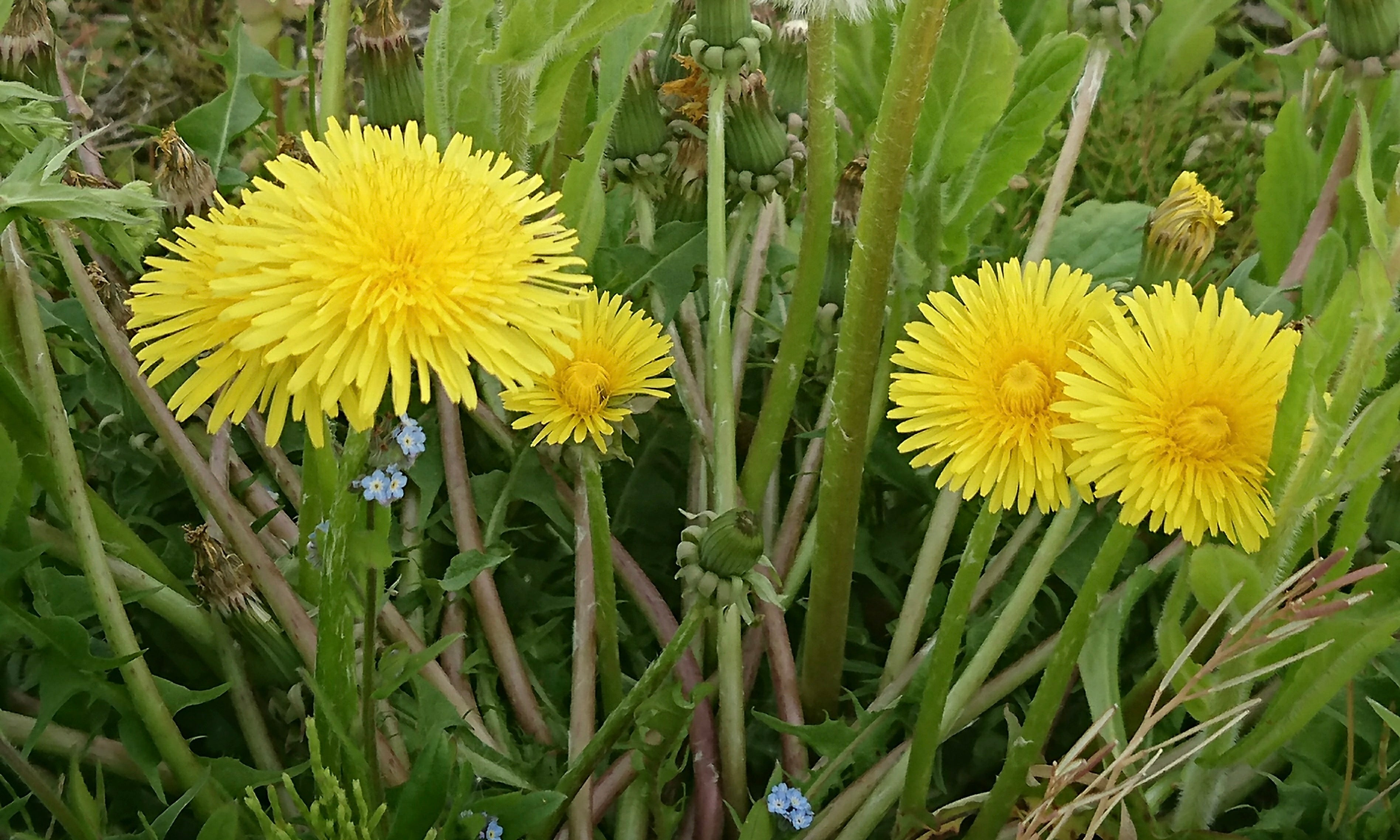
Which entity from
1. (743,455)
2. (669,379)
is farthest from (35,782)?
(743,455)

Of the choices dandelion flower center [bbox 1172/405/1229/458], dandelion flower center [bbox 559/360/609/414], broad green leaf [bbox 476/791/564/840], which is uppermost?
dandelion flower center [bbox 1172/405/1229/458]

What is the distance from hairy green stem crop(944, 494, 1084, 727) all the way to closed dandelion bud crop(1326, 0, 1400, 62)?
547 mm

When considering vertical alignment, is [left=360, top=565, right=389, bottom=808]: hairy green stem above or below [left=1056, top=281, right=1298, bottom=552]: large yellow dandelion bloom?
below

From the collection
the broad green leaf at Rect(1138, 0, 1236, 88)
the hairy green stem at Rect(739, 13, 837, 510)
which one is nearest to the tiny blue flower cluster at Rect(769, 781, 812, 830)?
the hairy green stem at Rect(739, 13, 837, 510)

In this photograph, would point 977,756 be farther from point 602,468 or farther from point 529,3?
point 529,3

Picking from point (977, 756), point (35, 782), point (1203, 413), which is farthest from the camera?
point (977, 756)

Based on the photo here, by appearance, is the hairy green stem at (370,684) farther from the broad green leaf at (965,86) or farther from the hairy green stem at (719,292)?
the broad green leaf at (965,86)

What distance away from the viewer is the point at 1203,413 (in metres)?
0.65

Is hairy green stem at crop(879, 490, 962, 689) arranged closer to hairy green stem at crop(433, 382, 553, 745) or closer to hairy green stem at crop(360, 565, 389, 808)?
hairy green stem at crop(433, 382, 553, 745)

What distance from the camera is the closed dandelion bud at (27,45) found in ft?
3.22

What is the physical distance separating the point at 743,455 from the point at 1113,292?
438 mm

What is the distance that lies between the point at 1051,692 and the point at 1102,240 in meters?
0.57

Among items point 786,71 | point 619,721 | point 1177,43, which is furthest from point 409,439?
point 1177,43

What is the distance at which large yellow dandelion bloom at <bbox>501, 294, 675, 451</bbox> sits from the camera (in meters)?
0.80
